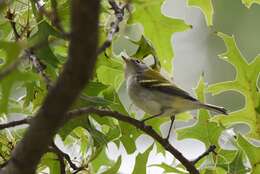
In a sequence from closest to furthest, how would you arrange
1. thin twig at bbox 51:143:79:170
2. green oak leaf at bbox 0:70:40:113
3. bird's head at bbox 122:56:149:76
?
green oak leaf at bbox 0:70:40:113 < thin twig at bbox 51:143:79:170 < bird's head at bbox 122:56:149:76

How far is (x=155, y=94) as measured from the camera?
1.80 meters

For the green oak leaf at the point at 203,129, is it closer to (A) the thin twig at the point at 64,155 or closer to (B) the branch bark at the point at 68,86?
(A) the thin twig at the point at 64,155

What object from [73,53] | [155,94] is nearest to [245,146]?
[155,94]

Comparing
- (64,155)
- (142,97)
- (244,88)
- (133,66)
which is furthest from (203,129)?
(133,66)

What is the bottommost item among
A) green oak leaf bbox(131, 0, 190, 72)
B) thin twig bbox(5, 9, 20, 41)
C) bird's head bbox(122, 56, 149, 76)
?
bird's head bbox(122, 56, 149, 76)

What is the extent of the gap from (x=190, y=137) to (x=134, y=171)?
0.16 meters

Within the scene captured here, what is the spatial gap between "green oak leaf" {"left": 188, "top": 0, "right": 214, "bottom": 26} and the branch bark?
2.72 feet

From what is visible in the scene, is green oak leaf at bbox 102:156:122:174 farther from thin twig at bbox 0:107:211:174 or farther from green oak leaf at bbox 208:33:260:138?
green oak leaf at bbox 208:33:260:138

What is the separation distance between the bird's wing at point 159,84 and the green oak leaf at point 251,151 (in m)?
0.42

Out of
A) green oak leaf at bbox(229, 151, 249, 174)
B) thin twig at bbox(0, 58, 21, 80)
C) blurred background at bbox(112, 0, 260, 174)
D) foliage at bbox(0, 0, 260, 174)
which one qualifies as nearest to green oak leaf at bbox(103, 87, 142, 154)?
foliage at bbox(0, 0, 260, 174)

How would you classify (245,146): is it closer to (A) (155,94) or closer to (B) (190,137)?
(B) (190,137)

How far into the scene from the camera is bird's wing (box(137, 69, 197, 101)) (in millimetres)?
1766

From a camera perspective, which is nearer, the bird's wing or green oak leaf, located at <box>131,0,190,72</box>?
green oak leaf, located at <box>131,0,190,72</box>

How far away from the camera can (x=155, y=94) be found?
1.80m
